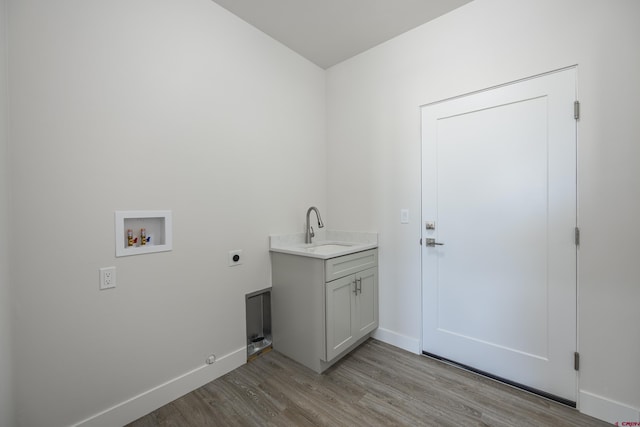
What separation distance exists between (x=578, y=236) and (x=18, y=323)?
310 cm

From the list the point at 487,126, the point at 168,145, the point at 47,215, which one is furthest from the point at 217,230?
the point at 487,126

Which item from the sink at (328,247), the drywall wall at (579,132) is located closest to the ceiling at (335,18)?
the drywall wall at (579,132)

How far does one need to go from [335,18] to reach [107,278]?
2479 millimetres

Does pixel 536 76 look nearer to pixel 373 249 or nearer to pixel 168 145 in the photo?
pixel 373 249

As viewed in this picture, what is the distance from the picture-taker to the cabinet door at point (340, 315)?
204 centimetres

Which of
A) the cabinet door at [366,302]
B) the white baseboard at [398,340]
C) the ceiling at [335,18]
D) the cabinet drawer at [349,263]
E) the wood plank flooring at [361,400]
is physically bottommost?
the wood plank flooring at [361,400]

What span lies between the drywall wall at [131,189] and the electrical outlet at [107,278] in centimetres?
4

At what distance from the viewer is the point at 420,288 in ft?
7.64

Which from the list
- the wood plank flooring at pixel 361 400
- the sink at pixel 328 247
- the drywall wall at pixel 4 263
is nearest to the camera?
the drywall wall at pixel 4 263

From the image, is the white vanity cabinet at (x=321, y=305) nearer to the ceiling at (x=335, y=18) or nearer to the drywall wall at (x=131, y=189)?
the drywall wall at (x=131, y=189)

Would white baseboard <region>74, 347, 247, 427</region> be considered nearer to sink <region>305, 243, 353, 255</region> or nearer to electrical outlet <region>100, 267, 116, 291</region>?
electrical outlet <region>100, 267, 116, 291</region>

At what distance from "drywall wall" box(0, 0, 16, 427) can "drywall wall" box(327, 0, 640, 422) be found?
7.82ft

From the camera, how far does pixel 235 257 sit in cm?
215

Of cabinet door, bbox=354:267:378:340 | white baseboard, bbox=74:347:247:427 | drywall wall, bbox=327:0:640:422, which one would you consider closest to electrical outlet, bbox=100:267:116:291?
A: white baseboard, bbox=74:347:247:427
